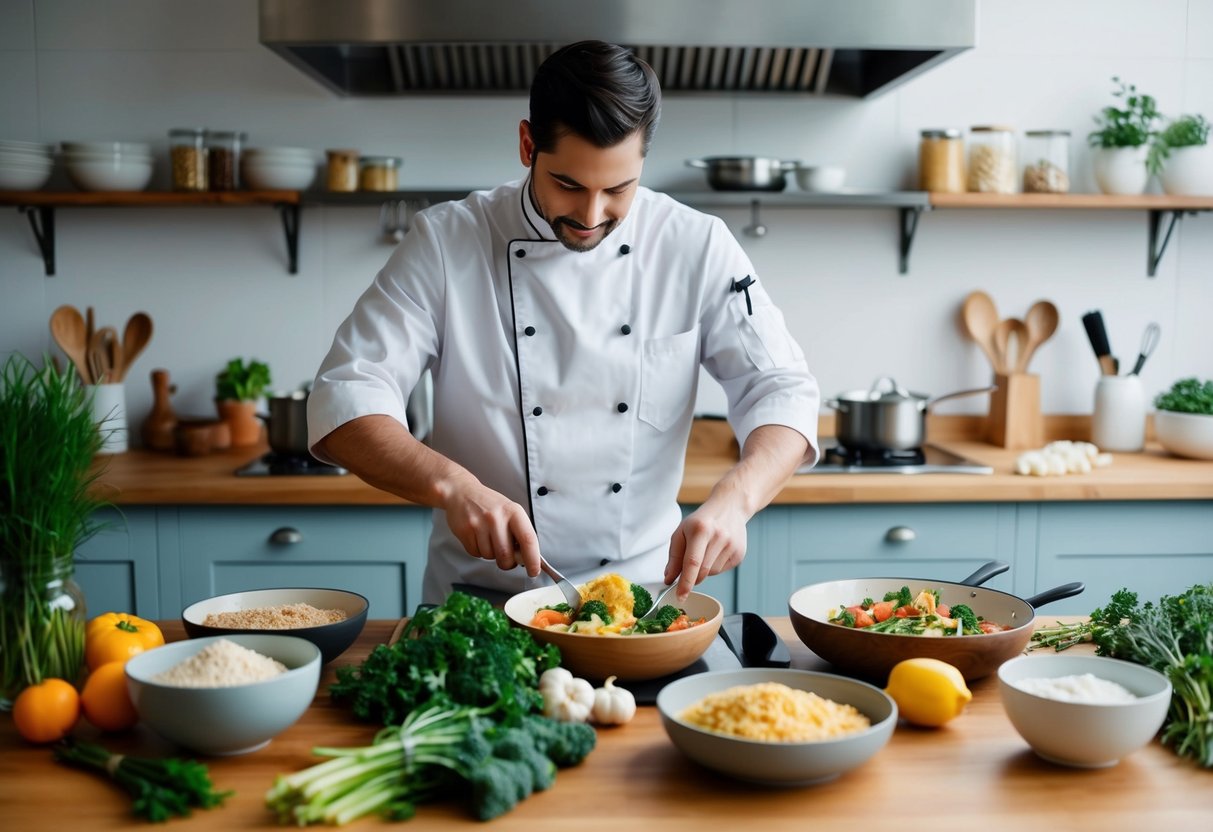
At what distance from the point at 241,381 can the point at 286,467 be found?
0.51 meters

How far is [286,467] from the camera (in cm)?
283

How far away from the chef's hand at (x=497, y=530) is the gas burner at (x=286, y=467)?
4.32ft

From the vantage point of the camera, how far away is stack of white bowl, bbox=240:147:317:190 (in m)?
3.08

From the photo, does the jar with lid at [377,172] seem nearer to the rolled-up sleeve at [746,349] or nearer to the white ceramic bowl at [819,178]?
the white ceramic bowl at [819,178]

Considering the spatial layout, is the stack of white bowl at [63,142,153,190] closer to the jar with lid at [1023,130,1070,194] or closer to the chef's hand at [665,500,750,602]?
the chef's hand at [665,500,750,602]

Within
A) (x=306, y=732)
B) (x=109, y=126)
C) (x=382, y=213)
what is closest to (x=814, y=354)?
(x=382, y=213)

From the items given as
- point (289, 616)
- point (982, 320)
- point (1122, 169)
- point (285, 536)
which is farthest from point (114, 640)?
point (1122, 169)

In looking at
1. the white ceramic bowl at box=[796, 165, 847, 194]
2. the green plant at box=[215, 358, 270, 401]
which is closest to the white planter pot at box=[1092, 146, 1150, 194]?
the white ceramic bowl at box=[796, 165, 847, 194]

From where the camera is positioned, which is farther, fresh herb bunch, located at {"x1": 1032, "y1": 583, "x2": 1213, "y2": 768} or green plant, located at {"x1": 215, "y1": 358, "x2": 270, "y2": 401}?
green plant, located at {"x1": 215, "y1": 358, "x2": 270, "y2": 401}

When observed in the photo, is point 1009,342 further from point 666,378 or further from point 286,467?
point 286,467

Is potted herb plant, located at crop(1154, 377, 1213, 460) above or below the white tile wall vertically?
below

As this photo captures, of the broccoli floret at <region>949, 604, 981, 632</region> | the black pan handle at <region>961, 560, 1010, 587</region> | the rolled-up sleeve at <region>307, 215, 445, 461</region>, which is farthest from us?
the rolled-up sleeve at <region>307, 215, 445, 461</region>

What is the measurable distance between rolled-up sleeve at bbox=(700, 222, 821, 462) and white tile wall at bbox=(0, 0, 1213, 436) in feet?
4.29

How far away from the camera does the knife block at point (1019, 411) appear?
3.17 metres
